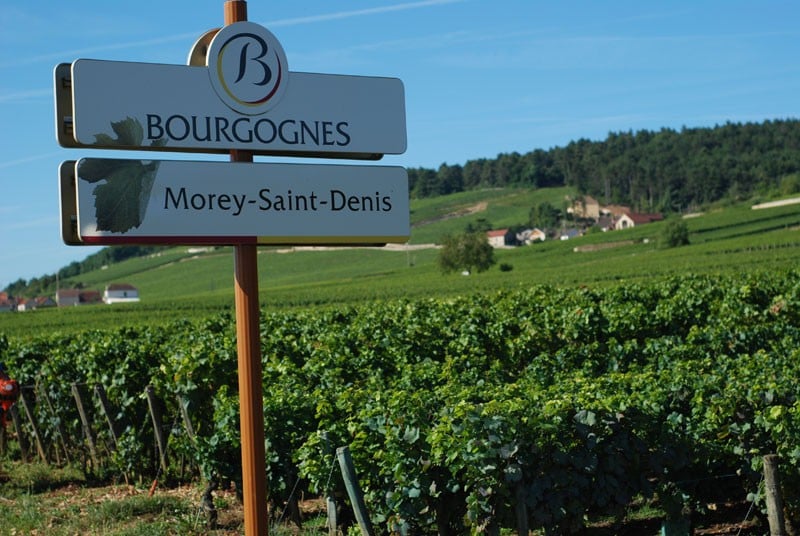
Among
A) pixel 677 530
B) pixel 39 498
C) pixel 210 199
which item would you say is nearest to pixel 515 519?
pixel 677 530

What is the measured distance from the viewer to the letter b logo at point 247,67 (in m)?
4.36

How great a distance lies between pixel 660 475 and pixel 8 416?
9.91 metres

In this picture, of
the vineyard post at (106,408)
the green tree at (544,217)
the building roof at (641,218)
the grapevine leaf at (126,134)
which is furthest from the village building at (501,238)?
the grapevine leaf at (126,134)

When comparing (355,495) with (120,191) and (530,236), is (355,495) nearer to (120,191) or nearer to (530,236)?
(120,191)

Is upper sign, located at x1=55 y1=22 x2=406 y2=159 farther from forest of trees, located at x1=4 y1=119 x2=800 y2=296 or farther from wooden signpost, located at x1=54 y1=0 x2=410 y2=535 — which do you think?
forest of trees, located at x1=4 y1=119 x2=800 y2=296

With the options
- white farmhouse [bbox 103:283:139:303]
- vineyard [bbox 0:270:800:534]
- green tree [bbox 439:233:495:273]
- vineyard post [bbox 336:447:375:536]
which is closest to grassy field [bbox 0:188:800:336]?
green tree [bbox 439:233:495:273]

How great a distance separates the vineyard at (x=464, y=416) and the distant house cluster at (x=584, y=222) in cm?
9714

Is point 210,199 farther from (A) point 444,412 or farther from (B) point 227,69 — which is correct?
(A) point 444,412

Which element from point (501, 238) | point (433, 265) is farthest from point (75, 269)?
point (433, 265)

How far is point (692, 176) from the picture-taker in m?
152

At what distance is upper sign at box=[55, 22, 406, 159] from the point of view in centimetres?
419

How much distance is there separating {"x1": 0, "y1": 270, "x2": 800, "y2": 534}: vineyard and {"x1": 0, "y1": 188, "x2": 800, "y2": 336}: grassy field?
28.3 meters

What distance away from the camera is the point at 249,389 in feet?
14.6

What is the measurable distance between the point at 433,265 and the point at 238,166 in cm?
8833
